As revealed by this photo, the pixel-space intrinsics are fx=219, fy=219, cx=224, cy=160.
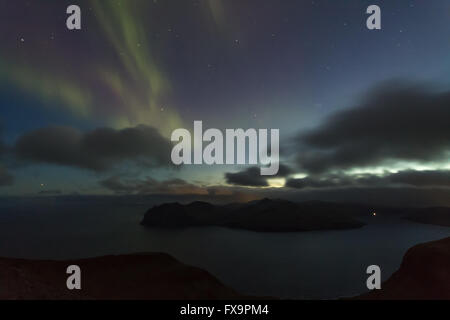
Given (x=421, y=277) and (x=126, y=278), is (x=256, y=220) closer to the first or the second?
(x=421, y=277)

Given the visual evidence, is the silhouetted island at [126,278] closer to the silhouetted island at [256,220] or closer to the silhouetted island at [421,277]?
the silhouetted island at [421,277]

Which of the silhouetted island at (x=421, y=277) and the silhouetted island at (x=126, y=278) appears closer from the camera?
the silhouetted island at (x=126, y=278)

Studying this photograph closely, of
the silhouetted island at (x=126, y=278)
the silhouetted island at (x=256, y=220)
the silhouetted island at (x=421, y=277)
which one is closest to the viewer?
the silhouetted island at (x=126, y=278)

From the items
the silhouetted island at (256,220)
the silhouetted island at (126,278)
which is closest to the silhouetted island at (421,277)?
the silhouetted island at (126,278)

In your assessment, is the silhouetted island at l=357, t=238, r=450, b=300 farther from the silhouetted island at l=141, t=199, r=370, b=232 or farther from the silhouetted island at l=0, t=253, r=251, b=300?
the silhouetted island at l=141, t=199, r=370, b=232
